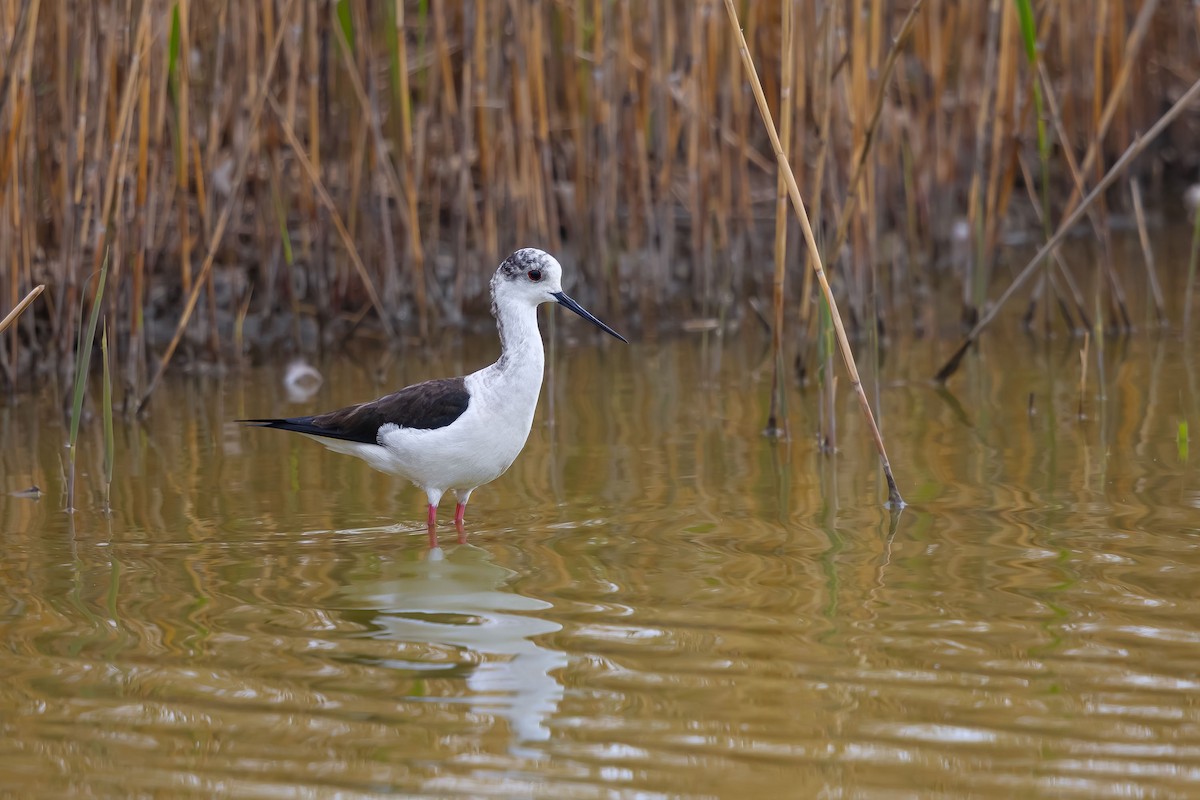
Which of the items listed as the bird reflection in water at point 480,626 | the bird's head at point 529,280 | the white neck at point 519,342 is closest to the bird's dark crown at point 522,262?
the bird's head at point 529,280

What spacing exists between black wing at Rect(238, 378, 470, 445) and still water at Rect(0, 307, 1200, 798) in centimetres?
31

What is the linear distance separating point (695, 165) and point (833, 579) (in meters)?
4.00

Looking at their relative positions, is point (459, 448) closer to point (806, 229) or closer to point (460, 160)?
point (806, 229)

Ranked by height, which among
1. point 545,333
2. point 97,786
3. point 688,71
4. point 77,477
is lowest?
point 97,786

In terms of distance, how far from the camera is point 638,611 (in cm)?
388

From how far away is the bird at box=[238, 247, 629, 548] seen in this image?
471 cm

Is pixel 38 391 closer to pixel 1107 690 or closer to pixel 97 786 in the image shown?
pixel 97 786

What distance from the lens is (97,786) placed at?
285 cm

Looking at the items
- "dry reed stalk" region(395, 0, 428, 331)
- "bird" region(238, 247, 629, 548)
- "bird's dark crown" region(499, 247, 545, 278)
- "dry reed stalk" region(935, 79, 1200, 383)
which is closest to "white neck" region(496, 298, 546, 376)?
"bird" region(238, 247, 629, 548)

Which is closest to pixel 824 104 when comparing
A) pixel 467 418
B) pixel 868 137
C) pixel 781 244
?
pixel 868 137

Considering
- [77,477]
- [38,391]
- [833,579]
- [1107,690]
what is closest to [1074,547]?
[833,579]

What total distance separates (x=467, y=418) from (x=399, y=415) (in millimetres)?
289

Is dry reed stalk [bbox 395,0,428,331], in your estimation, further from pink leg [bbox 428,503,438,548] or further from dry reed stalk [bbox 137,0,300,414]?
pink leg [bbox 428,503,438,548]

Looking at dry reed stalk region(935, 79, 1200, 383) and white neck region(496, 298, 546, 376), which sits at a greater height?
dry reed stalk region(935, 79, 1200, 383)
